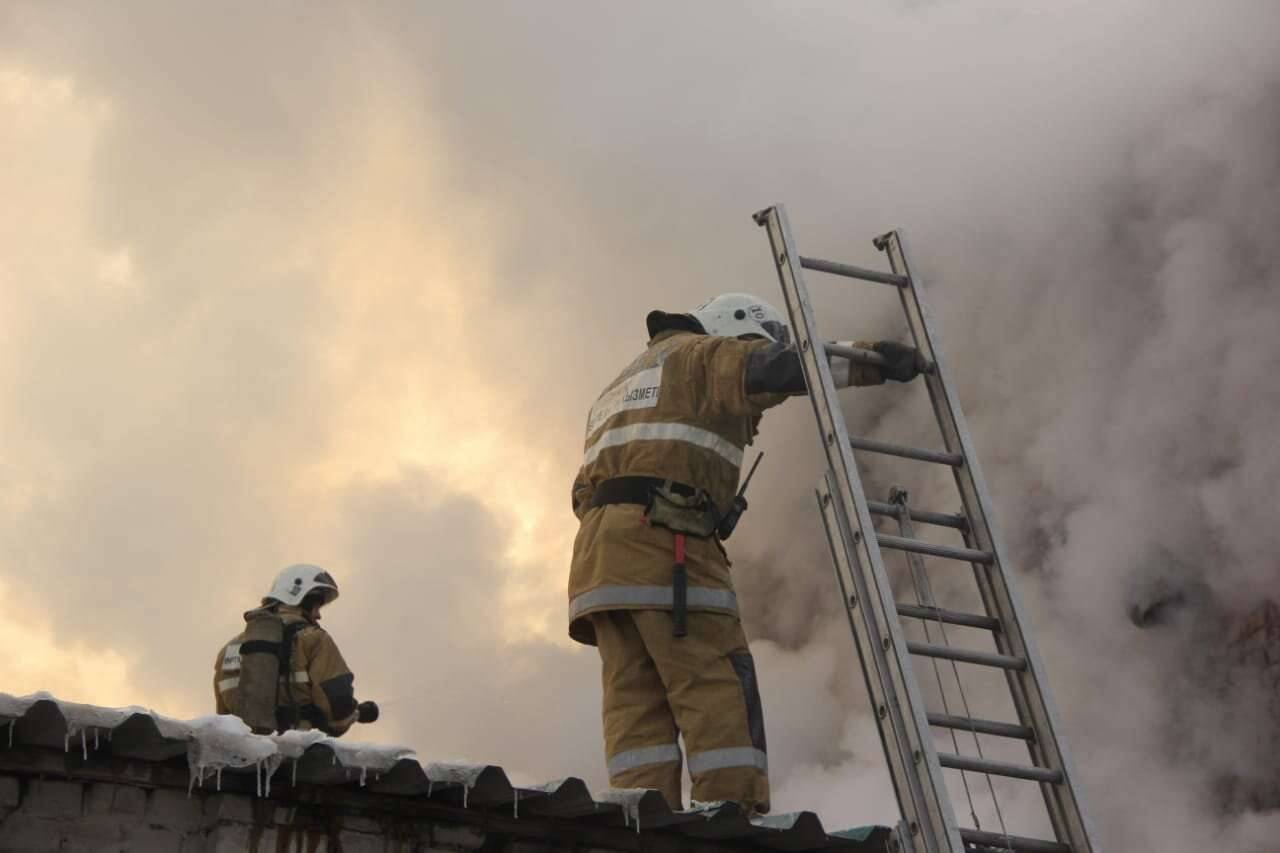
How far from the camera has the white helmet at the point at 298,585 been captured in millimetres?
9477

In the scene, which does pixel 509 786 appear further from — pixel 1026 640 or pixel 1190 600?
pixel 1190 600

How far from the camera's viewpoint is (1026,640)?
5.21 metres

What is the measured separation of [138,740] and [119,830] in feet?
0.94

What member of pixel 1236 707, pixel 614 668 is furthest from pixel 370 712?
pixel 1236 707

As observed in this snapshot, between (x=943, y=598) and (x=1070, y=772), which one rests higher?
(x=943, y=598)

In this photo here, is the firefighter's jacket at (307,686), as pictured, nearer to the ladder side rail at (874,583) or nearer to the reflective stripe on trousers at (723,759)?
the reflective stripe on trousers at (723,759)

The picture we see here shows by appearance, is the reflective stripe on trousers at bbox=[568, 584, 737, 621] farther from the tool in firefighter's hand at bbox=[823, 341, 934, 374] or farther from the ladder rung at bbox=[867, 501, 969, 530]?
the tool in firefighter's hand at bbox=[823, 341, 934, 374]

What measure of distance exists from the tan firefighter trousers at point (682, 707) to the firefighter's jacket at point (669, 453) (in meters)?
0.11

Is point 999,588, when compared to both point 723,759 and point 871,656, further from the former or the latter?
point 723,759

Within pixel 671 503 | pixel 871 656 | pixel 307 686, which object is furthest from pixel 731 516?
pixel 307 686

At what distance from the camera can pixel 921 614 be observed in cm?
515

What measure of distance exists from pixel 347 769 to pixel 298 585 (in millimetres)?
5007

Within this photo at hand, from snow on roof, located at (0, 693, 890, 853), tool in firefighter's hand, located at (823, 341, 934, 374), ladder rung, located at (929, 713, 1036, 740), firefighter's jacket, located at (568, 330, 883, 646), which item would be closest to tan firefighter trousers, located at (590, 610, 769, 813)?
firefighter's jacket, located at (568, 330, 883, 646)

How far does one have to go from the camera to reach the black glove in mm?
5711
